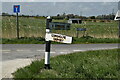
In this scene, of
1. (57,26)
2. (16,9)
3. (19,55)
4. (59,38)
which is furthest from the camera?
(16,9)

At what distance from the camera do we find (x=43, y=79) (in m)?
5.03

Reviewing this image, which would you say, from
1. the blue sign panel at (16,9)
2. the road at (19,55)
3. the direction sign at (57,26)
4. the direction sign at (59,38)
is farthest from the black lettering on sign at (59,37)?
the blue sign panel at (16,9)

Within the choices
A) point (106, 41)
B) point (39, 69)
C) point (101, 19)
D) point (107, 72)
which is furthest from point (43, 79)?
point (101, 19)

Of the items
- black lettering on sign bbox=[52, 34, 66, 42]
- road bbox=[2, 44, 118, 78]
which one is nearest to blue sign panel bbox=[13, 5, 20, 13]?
road bbox=[2, 44, 118, 78]

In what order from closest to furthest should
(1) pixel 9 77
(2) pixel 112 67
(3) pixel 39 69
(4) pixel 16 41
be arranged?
(1) pixel 9 77
(3) pixel 39 69
(2) pixel 112 67
(4) pixel 16 41

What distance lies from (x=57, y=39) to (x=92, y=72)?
1338 millimetres

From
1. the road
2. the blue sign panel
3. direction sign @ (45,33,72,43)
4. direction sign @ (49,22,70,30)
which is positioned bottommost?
the road

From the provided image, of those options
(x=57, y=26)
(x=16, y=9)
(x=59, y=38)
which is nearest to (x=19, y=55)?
(x=57, y=26)

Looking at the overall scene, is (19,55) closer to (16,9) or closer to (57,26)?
(57,26)

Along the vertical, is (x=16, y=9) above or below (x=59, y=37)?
above

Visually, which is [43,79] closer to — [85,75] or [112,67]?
[85,75]

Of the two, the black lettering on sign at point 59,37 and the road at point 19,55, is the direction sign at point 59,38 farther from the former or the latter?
the road at point 19,55

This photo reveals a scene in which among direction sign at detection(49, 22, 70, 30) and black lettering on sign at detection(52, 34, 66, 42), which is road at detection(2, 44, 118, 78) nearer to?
black lettering on sign at detection(52, 34, 66, 42)

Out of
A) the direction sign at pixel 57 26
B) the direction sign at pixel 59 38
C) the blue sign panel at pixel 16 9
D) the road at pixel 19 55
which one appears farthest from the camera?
the blue sign panel at pixel 16 9
